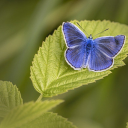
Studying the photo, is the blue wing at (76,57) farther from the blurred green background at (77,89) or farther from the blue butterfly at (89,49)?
the blurred green background at (77,89)

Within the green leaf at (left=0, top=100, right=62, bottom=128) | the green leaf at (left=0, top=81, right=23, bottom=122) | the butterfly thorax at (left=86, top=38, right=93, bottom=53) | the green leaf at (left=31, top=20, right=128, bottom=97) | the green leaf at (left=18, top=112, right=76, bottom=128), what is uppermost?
the butterfly thorax at (left=86, top=38, right=93, bottom=53)

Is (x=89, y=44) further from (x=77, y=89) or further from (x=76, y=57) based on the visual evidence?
(x=77, y=89)

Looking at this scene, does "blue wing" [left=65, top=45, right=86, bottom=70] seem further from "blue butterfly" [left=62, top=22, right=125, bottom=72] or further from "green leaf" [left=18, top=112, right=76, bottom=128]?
"green leaf" [left=18, top=112, right=76, bottom=128]

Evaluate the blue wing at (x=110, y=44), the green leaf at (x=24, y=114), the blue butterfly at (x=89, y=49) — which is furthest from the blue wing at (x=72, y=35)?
the green leaf at (x=24, y=114)

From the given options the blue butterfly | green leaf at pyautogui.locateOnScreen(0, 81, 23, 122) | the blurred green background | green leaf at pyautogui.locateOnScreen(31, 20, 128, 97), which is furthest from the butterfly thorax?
the blurred green background

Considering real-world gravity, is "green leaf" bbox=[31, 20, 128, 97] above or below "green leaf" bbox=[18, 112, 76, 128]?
above

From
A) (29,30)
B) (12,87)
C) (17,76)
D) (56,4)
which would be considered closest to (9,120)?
(12,87)

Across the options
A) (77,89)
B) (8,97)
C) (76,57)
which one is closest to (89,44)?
(76,57)
